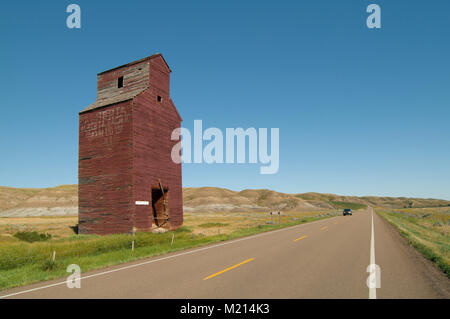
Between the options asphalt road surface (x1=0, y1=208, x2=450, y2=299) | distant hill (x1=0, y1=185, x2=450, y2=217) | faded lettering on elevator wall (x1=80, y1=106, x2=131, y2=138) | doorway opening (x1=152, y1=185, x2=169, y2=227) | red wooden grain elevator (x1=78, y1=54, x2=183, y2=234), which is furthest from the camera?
distant hill (x1=0, y1=185, x2=450, y2=217)

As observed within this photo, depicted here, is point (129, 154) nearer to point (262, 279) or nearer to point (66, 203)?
point (262, 279)

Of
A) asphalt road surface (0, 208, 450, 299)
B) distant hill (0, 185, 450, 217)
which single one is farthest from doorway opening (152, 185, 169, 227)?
distant hill (0, 185, 450, 217)

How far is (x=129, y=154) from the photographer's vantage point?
973 inches

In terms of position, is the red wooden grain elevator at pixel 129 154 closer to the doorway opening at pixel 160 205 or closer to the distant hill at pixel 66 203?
the doorway opening at pixel 160 205

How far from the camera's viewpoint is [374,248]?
13984mm

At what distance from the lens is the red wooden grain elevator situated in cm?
2473

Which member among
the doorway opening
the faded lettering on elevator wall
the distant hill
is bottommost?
the distant hill

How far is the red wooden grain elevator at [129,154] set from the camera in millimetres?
24734

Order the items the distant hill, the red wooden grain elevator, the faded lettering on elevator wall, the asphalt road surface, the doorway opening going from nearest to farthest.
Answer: the asphalt road surface → the red wooden grain elevator → the faded lettering on elevator wall → the doorway opening → the distant hill

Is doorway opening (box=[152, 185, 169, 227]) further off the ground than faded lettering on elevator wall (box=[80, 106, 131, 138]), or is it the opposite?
faded lettering on elevator wall (box=[80, 106, 131, 138])

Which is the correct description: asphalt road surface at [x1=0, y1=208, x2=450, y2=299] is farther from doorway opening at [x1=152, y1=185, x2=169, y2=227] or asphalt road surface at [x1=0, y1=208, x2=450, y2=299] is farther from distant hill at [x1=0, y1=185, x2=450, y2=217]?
distant hill at [x1=0, y1=185, x2=450, y2=217]

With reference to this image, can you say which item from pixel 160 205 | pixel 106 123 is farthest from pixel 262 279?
pixel 106 123

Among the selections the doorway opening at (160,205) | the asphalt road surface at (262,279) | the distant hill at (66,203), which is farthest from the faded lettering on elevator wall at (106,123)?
the distant hill at (66,203)
